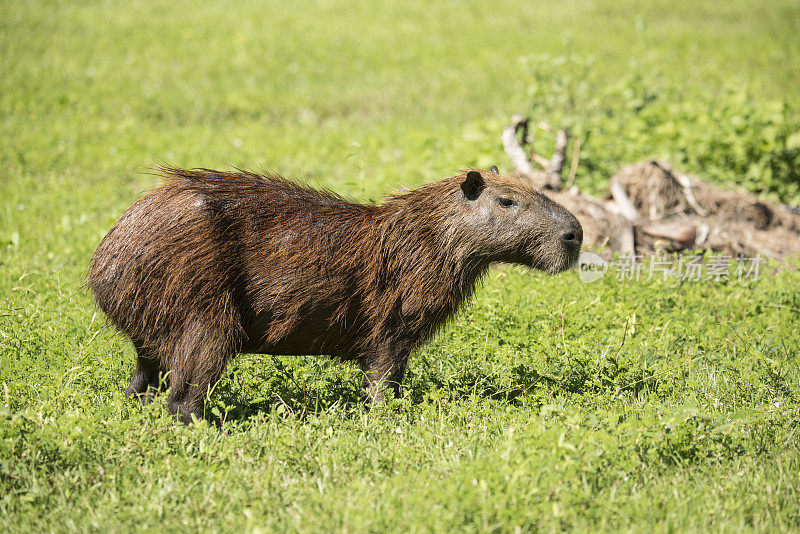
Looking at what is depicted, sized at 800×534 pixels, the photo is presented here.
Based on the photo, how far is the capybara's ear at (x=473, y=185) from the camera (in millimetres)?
4180

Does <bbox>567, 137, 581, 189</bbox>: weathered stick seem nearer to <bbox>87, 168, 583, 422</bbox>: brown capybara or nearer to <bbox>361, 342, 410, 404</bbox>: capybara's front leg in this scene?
<bbox>87, 168, 583, 422</bbox>: brown capybara

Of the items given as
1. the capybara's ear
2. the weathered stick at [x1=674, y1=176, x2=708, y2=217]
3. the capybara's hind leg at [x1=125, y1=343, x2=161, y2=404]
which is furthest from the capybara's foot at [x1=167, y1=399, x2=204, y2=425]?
the weathered stick at [x1=674, y1=176, x2=708, y2=217]

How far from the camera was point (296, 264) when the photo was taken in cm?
412

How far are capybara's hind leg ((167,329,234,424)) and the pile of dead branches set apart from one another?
3.65 meters

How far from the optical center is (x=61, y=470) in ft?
11.8

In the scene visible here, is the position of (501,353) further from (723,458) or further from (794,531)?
(794,531)

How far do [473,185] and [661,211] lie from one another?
11.9 ft

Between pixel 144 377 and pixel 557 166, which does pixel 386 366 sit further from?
pixel 557 166

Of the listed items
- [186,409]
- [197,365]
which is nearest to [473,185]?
[197,365]

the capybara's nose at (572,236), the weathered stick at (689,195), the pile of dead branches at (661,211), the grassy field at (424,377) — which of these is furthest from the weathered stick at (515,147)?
the capybara's nose at (572,236)

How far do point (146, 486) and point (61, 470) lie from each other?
40cm

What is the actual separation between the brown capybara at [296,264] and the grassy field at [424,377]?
0.32 metres

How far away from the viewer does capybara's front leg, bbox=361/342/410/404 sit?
14.2 feet

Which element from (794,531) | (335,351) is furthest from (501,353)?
(794,531)
